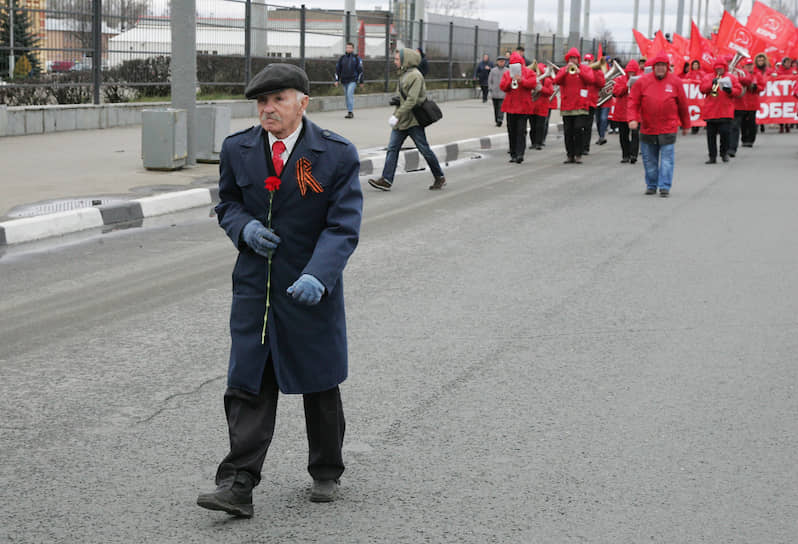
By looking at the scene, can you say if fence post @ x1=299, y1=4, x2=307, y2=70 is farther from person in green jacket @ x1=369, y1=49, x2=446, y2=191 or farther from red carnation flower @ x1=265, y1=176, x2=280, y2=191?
red carnation flower @ x1=265, y1=176, x2=280, y2=191

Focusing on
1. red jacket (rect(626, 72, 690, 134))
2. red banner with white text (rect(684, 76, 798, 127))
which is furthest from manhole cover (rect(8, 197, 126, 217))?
red banner with white text (rect(684, 76, 798, 127))

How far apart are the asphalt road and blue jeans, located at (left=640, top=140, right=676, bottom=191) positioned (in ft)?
10.5

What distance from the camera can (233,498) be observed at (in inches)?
152

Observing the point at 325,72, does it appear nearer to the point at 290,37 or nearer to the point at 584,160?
the point at 290,37

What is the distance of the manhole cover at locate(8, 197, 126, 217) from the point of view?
1048 centimetres

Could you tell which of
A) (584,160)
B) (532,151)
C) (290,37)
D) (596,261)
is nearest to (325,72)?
(290,37)

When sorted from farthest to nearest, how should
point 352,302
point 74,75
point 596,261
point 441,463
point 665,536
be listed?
point 74,75
point 596,261
point 352,302
point 441,463
point 665,536

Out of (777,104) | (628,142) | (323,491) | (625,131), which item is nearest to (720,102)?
(628,142)

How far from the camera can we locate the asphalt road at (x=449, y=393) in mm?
4004

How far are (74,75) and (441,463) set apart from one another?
630 inches

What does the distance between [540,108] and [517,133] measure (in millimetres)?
2005

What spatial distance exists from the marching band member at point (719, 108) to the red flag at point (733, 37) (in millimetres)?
8620

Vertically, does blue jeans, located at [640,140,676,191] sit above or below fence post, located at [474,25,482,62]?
below

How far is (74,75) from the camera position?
19.0 meters
